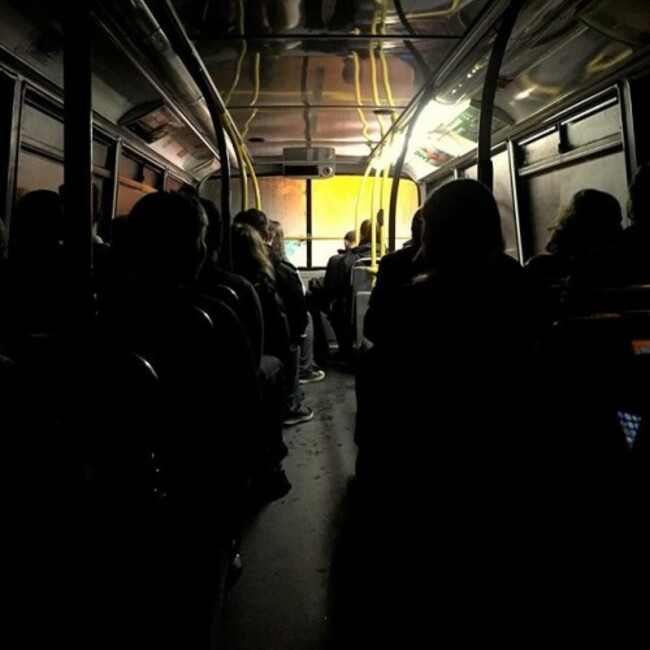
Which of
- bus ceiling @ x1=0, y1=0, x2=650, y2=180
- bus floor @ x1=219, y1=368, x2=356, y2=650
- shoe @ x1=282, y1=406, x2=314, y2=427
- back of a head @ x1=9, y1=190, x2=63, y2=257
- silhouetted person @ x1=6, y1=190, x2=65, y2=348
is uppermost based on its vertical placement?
bus ceiling @ x1=0, y1=0, x2=650, y2=180

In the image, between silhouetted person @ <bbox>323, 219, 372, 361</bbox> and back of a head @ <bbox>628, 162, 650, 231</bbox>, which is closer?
back of a head @ <bbox>628, 162, 650, 231</bbox>

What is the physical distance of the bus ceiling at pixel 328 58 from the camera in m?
2.11

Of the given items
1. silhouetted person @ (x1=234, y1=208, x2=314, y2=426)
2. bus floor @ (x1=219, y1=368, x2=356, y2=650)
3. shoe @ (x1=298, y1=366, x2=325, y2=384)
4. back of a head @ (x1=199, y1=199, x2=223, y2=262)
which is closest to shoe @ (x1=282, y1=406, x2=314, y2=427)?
silhouetted person @ (x1=234, y1=208, x2=314, y2=426)

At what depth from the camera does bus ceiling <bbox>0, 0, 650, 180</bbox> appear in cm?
211

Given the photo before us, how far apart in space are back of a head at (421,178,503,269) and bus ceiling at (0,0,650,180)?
2.66 ft

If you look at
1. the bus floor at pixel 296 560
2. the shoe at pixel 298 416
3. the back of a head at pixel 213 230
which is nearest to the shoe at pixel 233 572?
the bus floor at pixel 296 560

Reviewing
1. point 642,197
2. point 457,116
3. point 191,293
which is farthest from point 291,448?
point 457,116

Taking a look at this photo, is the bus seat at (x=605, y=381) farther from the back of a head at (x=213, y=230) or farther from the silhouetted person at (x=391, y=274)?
the back of a head at (x=213, y=230)

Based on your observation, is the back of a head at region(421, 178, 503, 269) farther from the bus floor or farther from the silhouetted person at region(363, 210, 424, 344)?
the bus floor

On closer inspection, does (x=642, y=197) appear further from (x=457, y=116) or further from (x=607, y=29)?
(x=457, y=116)

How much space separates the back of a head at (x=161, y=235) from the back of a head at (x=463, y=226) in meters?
0.68

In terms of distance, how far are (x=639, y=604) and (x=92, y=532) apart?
3.97ft

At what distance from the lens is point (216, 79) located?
3227mm

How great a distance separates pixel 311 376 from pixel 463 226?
355 centimetres
